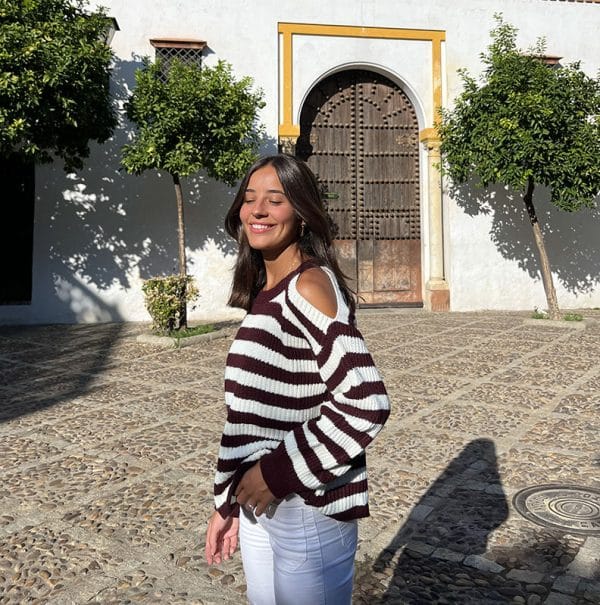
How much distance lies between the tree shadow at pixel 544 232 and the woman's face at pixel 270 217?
10405 millimetres

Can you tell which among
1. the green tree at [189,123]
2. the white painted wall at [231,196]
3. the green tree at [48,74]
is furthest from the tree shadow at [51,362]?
the green tree at [48,74]

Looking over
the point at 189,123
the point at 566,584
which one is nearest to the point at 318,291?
the point at 566,584

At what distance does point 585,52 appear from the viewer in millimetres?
11508

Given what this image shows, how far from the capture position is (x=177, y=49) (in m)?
10.2

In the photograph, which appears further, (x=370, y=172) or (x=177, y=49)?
(x=370, y=172)

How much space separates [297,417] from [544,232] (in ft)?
38.0

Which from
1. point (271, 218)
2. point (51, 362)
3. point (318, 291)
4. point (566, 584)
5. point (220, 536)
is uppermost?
point (271, 218)

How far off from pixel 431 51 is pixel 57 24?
684cm

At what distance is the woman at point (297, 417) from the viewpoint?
1.09 meters

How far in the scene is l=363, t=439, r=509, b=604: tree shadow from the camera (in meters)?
2.12

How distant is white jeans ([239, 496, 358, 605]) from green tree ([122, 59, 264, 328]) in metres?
7.00

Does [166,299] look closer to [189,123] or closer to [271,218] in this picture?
[189,123]

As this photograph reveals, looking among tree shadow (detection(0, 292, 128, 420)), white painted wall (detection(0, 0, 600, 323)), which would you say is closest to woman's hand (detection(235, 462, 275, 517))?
tree shadow (detection(0, 292, 128, 420))

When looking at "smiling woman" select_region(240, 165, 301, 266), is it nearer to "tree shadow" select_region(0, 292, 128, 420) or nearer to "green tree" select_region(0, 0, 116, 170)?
"tree shadow" select_region(0, 292, 128, 420)
